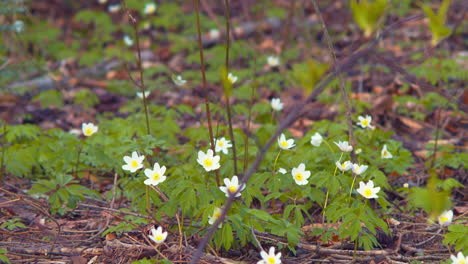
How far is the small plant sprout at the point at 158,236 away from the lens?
2.05 m

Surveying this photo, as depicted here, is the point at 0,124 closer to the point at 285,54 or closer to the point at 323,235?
the point at 323,235

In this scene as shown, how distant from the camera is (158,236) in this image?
6.86 feet

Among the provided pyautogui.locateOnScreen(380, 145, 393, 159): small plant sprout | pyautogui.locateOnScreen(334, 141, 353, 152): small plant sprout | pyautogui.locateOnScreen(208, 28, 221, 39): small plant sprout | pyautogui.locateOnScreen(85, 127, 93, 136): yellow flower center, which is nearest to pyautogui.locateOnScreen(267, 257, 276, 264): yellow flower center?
pyautogui.locateOnScreen(334, 141, 353, 152): small plant sprout

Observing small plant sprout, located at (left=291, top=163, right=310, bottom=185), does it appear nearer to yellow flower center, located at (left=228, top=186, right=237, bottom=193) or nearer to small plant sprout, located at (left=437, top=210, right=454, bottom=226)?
yellow flower center, located at (left=228, top=186, right=237, bottom=193)

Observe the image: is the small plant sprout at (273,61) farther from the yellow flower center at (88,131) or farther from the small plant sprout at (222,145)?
the small plant sprout at (222,145)

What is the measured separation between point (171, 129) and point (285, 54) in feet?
8.86

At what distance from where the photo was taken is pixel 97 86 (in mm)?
5695

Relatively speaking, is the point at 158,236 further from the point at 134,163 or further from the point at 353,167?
the point at 353,167

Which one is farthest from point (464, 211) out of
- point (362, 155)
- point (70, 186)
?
point (70, 186)

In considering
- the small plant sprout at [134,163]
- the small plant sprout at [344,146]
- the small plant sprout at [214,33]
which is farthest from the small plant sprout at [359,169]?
the small plant sprout at [214,33]

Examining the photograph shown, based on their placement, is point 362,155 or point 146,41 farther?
point 146,41

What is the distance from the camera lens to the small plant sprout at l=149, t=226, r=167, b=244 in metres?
2.05

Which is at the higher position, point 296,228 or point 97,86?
point 97,86

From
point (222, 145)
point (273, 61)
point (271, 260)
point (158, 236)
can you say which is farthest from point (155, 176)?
point (273, 61)
